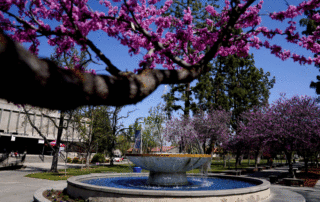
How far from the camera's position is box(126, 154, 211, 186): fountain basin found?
340 inches

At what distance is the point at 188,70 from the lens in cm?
293

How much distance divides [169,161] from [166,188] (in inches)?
36.7

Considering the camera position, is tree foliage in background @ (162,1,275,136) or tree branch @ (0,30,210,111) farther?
tree foliage in background @ (162,1,275,136)

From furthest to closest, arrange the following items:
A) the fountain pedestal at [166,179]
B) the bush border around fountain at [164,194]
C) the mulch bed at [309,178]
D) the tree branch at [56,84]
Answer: the mulch bed at [309,178]
the fountain pedestal at [166,179]
the bush border around fountain at [164,194]
the tree branch at [56,84]

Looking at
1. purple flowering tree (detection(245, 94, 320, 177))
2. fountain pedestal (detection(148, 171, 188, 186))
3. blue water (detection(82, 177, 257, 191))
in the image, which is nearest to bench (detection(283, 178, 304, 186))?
purple flowering tree (detection(245, 94, 320, 177))

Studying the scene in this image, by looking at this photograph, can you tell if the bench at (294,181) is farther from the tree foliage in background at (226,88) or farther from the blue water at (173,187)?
the tree foliage in background at (226,88)

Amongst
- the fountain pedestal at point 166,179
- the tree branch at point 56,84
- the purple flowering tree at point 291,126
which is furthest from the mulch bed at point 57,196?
the purple flowering tree at point 291,126

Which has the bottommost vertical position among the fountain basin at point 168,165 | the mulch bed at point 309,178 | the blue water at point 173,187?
the mulch bed at point 309,178

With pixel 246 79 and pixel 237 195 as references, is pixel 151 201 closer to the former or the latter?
pixel 237 195

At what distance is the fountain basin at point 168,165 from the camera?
28.4ft

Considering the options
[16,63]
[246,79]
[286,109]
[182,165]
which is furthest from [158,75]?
[246,79]

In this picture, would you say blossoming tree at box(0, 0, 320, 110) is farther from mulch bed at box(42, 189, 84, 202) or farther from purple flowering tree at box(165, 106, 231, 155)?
purple flowering tree at box(165, 106, 231, 155)

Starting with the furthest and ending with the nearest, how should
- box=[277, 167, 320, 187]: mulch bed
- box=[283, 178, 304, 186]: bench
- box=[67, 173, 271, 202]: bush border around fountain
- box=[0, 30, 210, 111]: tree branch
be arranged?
box=[277, 167, 320, 187]: mulch bed < box=[283, 178, 304, 186]: bench < box=[67, 173, 271, 202]: bush border around fountain < box=[0, 30, 210, 111]: tree branch

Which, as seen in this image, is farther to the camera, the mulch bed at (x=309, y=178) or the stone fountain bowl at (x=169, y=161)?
the mulch bed at (x=309, y=178)
